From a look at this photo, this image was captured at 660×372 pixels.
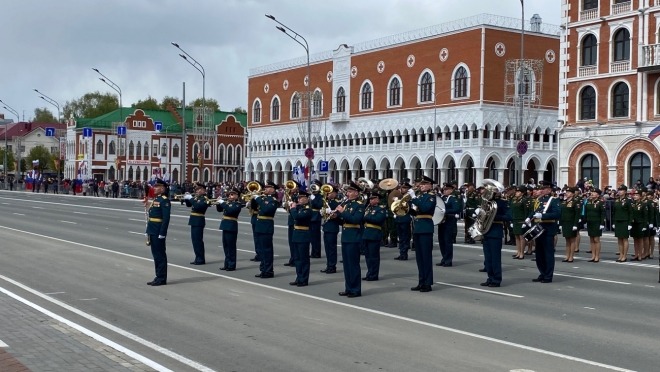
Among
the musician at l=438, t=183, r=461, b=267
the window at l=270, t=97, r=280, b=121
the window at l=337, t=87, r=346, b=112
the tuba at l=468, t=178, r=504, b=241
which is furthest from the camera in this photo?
the window at l=270, t=97, r=280, b=121

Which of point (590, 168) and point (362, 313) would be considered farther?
point (590, 168)

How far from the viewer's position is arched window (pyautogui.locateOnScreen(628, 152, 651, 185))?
40.0m

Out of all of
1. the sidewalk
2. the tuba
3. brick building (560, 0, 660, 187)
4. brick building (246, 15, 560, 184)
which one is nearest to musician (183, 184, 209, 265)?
the tuba

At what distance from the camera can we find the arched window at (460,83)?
201ft

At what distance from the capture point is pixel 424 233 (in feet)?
45.9

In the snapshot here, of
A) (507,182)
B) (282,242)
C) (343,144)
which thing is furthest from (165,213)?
A: (343,144)

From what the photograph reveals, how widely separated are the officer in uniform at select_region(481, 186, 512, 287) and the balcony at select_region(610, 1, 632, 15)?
29303mm

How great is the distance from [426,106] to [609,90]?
24.5 metres

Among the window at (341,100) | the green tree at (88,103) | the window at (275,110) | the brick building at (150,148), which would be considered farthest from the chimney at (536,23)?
the green tree at (88,103)

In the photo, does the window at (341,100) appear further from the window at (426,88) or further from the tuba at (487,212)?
the tuba at (487,212)

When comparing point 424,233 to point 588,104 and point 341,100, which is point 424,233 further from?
point 341,100

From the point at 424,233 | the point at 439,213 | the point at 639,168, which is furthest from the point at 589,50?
the point at 424,233

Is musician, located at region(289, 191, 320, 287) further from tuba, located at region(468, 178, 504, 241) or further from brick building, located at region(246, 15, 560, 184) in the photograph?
brick building, located at region(246, 15, 560, 184)

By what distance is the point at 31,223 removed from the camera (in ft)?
101
